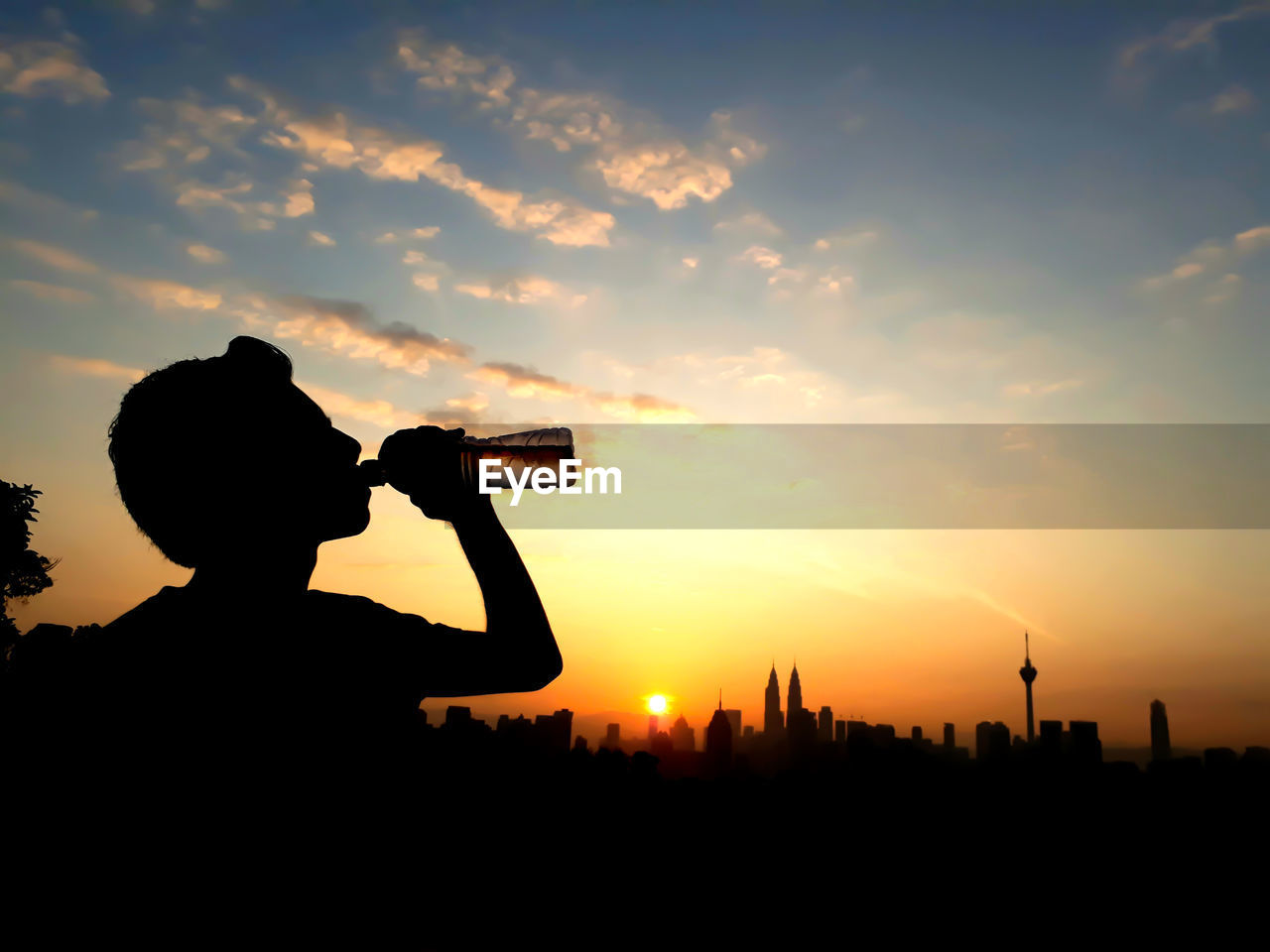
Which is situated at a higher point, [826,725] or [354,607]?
[354,607]

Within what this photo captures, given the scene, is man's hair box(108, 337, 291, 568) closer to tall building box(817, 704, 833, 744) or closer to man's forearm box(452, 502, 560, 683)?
man's forearm box(452, 502, 560, 683)

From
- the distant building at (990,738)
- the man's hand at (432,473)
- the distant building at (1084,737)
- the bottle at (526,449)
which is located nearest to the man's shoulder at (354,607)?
the man's hand at (432,473)

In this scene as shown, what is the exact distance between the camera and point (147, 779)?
1.46 meters

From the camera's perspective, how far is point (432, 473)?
2.00 metres

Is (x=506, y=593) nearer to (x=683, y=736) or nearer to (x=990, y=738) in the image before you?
(x=990, y=738)

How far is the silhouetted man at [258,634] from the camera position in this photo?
1483mm

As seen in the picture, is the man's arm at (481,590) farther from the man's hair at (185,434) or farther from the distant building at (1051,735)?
the distant building at (1051,735)

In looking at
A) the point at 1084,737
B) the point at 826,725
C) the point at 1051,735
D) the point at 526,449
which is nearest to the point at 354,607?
the point at 526,449

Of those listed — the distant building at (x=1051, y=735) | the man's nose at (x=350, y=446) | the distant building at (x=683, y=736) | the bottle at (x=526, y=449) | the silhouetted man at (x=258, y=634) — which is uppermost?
the bottle at (x=526, y=449)

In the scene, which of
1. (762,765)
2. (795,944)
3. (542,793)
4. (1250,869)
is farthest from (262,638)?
(762,765)

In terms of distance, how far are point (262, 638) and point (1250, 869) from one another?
33.0m

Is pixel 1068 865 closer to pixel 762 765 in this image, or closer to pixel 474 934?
pixel 474 934

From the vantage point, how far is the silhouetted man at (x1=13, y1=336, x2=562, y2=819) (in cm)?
148

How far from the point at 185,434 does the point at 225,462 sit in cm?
12
